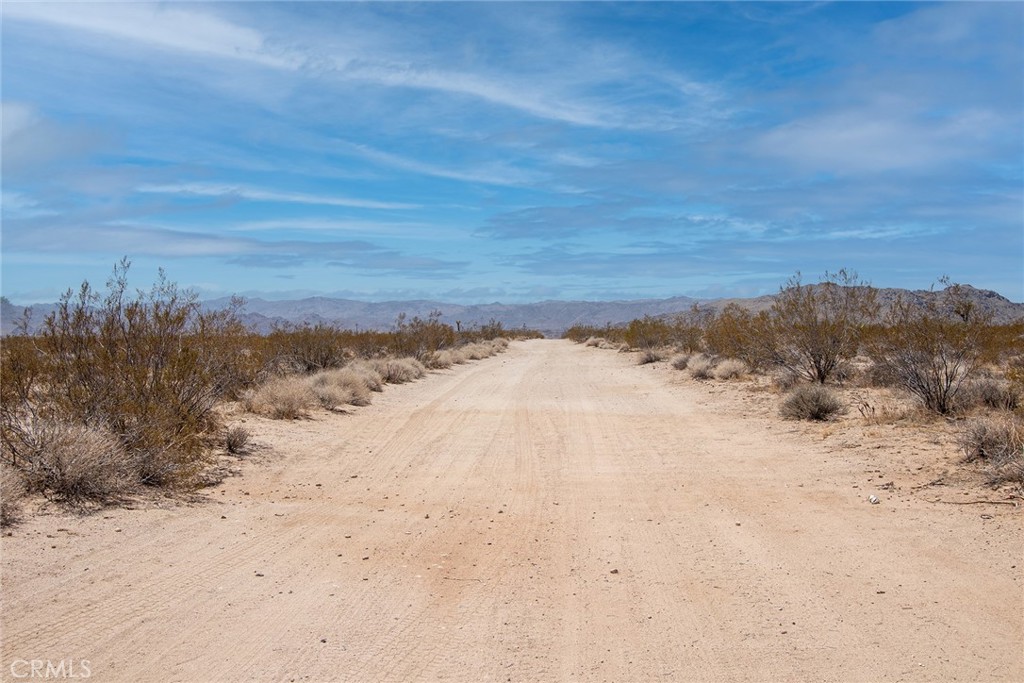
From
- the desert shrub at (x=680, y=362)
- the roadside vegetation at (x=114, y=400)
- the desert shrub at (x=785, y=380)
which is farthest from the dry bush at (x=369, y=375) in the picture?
the desert shrub at (x=680, y=362)

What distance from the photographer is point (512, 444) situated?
44.1 feet

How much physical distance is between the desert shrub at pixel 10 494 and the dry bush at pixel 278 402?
763 cm

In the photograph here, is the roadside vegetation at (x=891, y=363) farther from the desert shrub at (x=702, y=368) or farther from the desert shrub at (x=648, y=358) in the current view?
the desert shrub at (x=648, y=358)

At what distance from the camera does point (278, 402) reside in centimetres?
1583

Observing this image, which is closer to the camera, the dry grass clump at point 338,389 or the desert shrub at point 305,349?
the dry grass clump at point 338,389

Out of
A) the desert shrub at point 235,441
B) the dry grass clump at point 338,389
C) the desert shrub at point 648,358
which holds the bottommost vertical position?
Result: the desert shrub at point 235,441

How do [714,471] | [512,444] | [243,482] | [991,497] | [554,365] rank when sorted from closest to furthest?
[991,497] → [243,482] → [714,471] → [512,444] → [554,365]

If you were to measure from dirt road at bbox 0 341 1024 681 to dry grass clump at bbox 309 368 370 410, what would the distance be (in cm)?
631

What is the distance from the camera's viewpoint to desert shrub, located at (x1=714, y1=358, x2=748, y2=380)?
24.2 m

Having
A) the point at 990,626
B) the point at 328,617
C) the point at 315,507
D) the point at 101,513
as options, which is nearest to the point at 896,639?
the point at 990,626

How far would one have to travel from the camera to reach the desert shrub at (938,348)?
14219 mm

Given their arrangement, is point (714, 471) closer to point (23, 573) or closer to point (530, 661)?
point (530, 661)

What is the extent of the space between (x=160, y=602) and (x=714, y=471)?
757 centimetres

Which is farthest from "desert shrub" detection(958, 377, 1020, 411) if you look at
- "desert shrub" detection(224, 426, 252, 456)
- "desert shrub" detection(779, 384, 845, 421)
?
"desert shrub" detection(224, 426, 252, 456)
